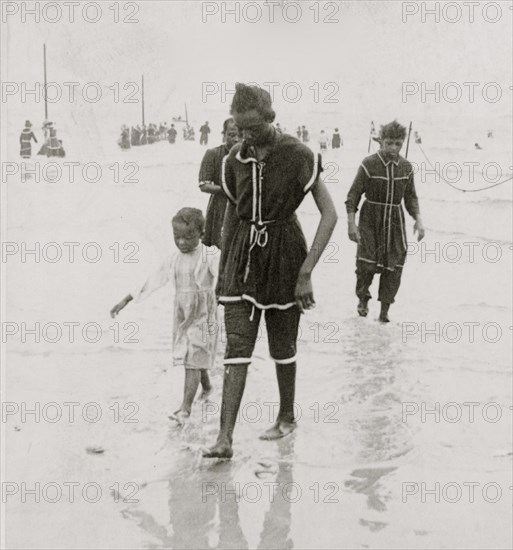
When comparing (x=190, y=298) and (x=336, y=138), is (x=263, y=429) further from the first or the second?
(x=336, y=138)

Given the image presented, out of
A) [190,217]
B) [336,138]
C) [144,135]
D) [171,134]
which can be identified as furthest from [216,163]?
[336,138]

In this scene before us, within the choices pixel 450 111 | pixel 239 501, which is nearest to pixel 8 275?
pixel 239 501

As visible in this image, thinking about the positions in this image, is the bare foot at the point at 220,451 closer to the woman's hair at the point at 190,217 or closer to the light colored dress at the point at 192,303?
the light colored dress at the point at 192,303

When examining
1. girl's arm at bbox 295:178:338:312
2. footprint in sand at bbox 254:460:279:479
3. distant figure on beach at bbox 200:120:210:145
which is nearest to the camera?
footprint in sand at bbox 254:460:279:479

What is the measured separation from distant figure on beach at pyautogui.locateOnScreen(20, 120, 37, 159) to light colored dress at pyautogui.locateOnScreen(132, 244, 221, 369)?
3098 millimetres

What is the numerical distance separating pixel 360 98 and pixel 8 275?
5.01 m

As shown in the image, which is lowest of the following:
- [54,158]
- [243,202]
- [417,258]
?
[417,258]

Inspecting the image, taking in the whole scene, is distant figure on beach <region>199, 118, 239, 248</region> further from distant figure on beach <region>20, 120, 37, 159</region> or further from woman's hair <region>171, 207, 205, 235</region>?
distant figure on beach <region>20, 120, 37, 159</region>

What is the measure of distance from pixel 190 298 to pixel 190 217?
41cm

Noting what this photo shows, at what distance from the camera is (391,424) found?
3.87 meters

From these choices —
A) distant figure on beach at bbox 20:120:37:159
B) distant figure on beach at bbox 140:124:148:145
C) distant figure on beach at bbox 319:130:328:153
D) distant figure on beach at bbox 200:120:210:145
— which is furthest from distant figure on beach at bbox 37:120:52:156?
distant figure on beach at bbox 319:130:328:153

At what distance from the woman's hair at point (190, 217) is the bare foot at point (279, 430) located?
3.39 feet

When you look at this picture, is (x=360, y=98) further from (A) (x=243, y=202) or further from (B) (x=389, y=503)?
(B) (x=389, y=503)

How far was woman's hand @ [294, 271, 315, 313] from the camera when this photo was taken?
11.2ft
